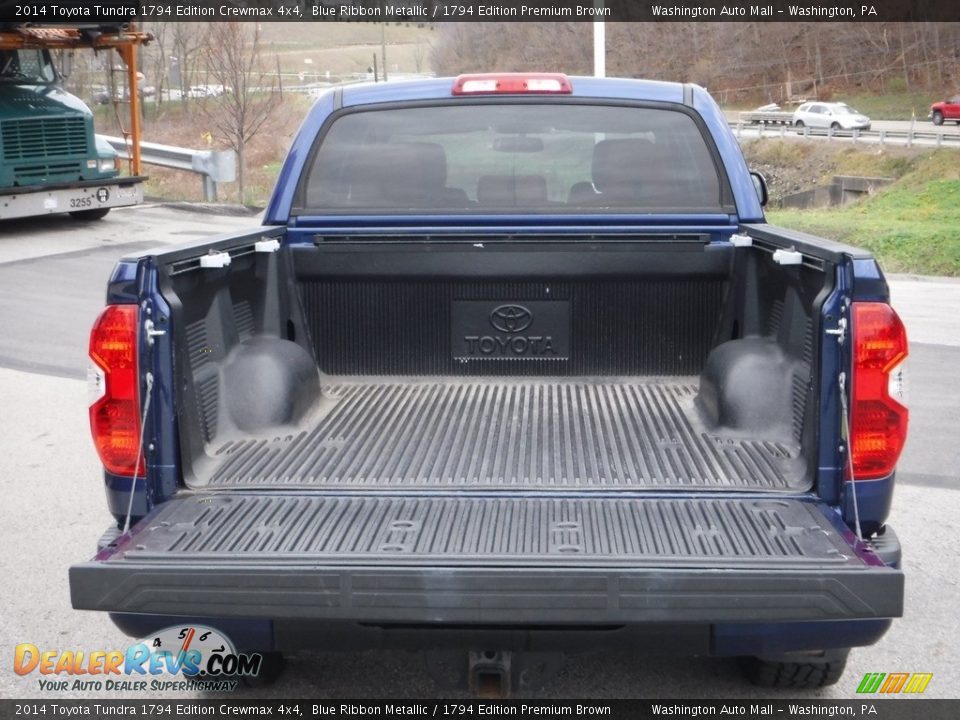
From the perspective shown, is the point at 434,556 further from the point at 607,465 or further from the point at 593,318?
the point at 593,318

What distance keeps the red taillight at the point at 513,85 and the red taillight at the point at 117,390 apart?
6.76 ft

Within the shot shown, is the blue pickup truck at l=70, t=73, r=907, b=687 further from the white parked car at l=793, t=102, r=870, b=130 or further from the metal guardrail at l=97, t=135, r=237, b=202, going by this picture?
the white parked car at l=793, t=102, r=870, b=130

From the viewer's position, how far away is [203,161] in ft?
69.8

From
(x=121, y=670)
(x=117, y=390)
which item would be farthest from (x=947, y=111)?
(x=117, y=390)

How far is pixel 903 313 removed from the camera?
40.6 ft

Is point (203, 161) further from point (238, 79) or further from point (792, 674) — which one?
point (792, 674)

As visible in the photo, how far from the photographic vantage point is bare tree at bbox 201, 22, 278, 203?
83.4 ft

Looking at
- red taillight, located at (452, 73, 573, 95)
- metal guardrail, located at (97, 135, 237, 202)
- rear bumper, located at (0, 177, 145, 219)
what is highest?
red taillight, located at (452, 73, 573, 95)

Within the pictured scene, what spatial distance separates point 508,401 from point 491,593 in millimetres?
1707

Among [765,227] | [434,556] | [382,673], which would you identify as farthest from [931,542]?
[434,556]

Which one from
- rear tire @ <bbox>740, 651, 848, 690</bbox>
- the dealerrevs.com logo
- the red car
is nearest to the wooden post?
the dealerrevs.com logo

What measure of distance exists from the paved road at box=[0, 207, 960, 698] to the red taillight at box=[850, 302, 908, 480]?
0.89 m

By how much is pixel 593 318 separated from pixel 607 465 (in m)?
1.10

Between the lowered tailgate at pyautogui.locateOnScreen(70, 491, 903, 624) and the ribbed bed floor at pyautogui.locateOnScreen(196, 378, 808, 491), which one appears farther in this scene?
the ribbed bed floor at pyautogui.locateOnScreen(196, 378, 808, 491)
